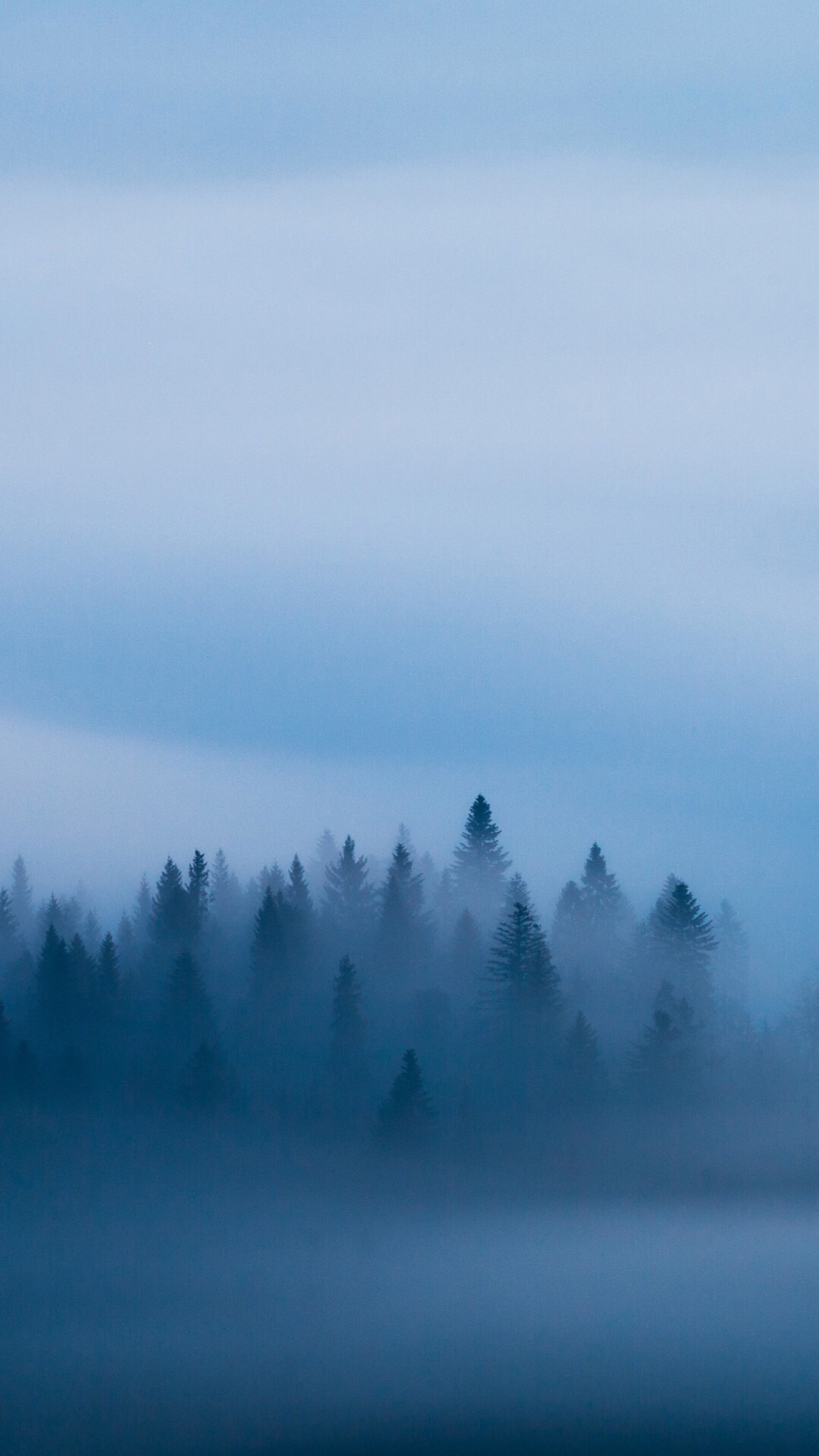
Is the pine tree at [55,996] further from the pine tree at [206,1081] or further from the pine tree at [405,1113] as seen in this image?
the pine tree at [405,1113]

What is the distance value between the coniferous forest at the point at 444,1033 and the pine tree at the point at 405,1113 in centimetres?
17

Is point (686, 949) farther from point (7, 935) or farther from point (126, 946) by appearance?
point (7, 935)

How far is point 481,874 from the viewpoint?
127m

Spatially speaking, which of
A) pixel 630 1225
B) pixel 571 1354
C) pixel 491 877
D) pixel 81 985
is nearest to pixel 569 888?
pixel 491 877

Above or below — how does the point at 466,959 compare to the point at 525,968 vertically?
above

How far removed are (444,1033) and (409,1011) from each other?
10.6 feet

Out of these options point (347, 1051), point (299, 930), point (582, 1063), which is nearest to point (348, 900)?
point (299, 930)

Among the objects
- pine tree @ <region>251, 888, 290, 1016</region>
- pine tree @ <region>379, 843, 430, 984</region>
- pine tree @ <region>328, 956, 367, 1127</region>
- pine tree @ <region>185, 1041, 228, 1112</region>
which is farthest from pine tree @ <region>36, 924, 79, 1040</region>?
pine tree @ <region>379, 843, 430, 984</region>

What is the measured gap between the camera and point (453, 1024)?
380 ft

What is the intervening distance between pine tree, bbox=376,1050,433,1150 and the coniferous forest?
6.6 inches

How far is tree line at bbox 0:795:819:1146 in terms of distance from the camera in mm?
109375

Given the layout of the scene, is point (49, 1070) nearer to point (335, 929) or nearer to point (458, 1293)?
point (335, 929)

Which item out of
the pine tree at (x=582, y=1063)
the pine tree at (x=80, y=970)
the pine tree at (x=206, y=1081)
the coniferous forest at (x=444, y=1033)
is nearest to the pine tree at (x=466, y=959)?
the coniferous forest at (x=444, y=1033)

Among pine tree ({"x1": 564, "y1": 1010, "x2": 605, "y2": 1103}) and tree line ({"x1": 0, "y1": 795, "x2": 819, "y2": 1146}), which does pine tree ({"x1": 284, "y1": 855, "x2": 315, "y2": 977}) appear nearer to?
tree line ({"x1": 0, "y1": 795, "x2": 819, "y2": 1146})
